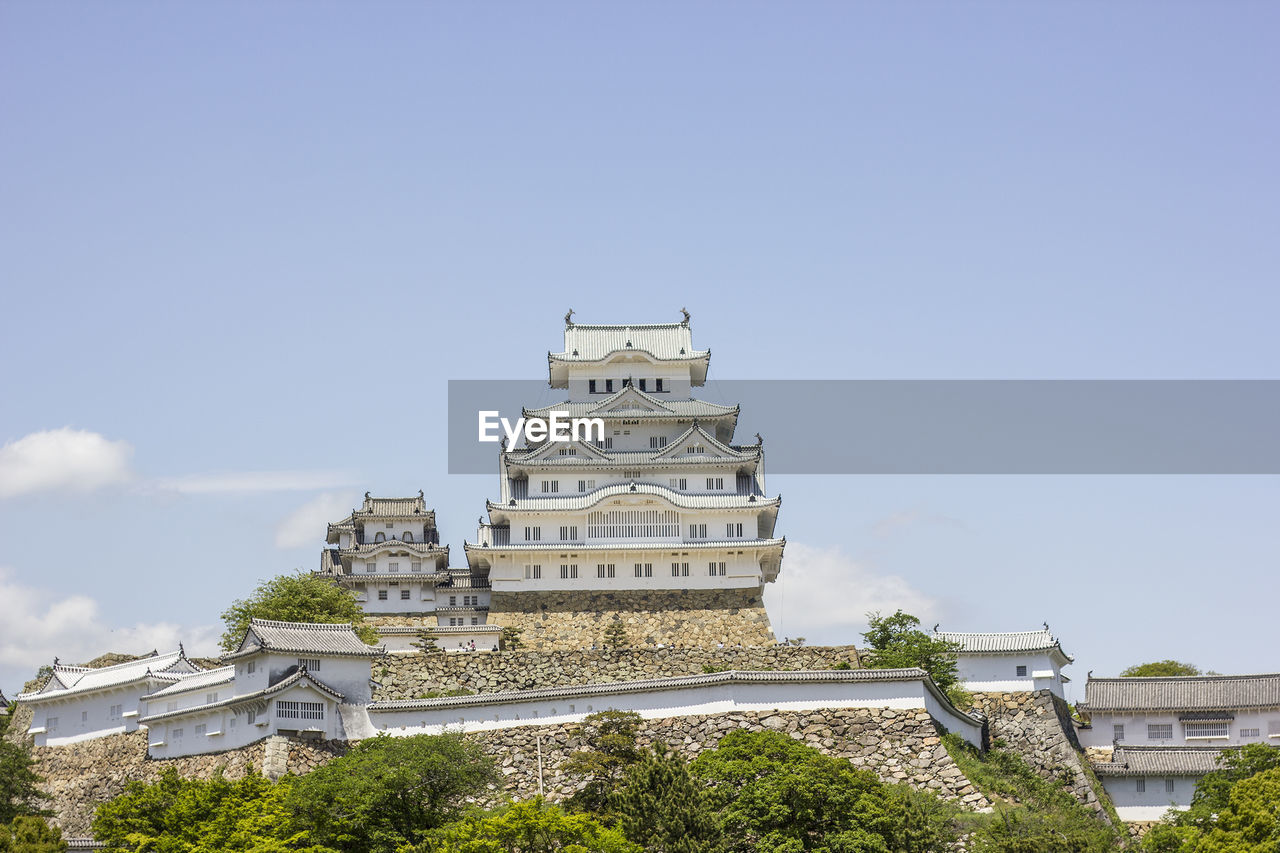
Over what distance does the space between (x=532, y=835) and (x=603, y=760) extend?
231 inches

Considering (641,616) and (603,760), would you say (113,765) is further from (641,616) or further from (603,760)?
(641,616)

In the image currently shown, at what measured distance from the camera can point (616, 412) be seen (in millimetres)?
69125

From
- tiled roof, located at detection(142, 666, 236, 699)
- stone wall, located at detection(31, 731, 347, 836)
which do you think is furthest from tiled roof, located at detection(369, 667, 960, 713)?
tiled roof, located at detection(142, 666, 236, 699)

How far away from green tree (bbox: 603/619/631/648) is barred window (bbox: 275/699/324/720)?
13.7m

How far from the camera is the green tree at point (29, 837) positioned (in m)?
38.8

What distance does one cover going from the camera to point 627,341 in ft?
240

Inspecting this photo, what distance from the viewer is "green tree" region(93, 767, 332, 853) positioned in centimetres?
3781

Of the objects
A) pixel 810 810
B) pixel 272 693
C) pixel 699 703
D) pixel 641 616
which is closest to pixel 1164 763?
pixel 699 703

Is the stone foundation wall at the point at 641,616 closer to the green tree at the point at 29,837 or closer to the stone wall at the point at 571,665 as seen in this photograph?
the stone wall at the point at 571,665

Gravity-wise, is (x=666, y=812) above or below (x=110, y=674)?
below

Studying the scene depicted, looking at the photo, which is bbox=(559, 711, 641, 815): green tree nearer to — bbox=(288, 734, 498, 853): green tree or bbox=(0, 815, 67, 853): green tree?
bbox=(288, 734, 498, 853): green tree

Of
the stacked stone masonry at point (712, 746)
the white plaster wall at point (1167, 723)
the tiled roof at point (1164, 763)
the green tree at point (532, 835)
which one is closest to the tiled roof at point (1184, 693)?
the white plaster wall at point (1167, 723)

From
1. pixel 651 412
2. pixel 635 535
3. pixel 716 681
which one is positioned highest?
pixel 651 412

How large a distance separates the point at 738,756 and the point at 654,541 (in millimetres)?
23647
